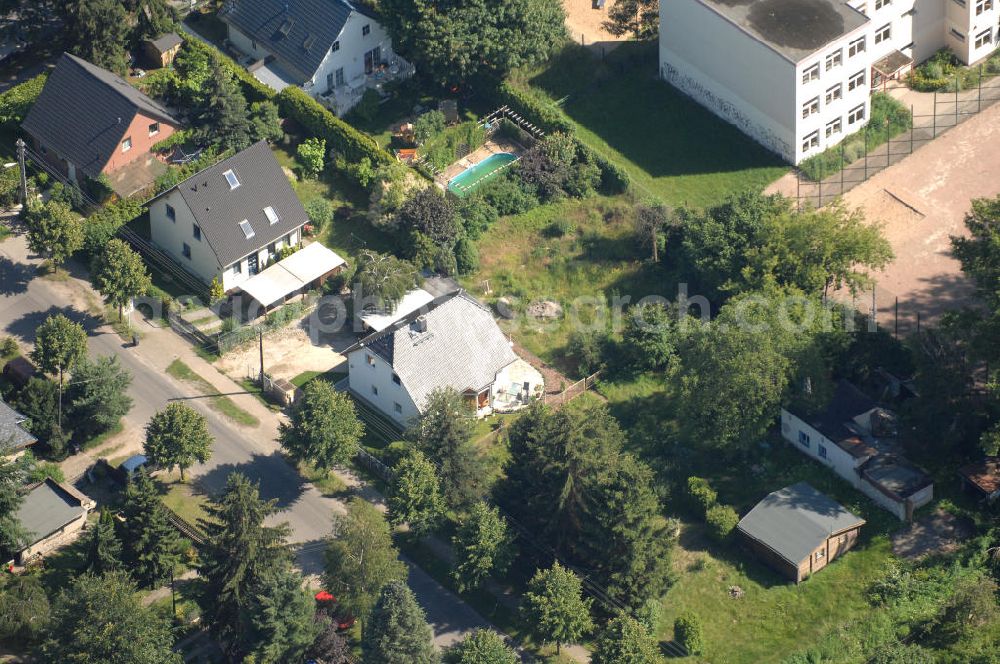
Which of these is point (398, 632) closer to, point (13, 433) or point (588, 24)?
point (13, 433)

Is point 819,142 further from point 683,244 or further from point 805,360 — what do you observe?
point 805,360

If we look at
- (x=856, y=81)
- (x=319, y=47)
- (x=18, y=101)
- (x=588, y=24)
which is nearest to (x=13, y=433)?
(x=18, y=101)

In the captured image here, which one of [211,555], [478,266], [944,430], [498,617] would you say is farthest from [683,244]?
[211,555]

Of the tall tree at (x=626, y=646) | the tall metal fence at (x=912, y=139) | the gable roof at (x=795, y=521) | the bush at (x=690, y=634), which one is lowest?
the bush at (x=690, y=634)

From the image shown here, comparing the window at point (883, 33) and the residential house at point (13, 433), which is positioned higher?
the residential house at point (13, 433)

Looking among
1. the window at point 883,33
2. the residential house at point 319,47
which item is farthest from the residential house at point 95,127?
the window at point 883,33

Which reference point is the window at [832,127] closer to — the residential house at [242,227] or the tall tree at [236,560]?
the residential house at [242,227]
